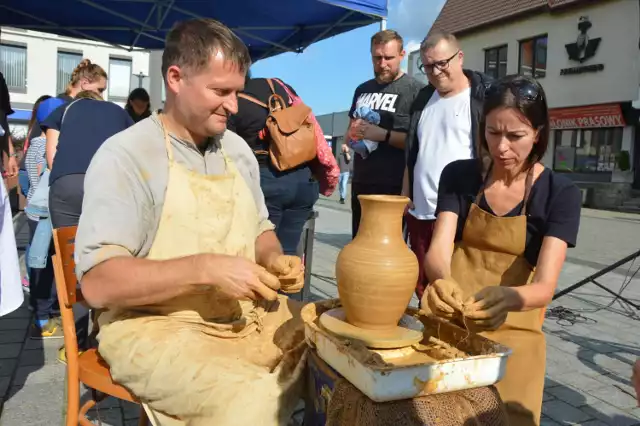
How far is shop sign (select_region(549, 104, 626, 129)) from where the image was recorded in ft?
55.4

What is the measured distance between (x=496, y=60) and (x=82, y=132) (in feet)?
67.8

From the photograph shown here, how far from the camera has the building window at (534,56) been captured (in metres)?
19.4

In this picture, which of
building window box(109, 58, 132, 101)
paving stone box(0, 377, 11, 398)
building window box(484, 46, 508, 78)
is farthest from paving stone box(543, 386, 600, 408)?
building window box(109, 58, 132, 101)

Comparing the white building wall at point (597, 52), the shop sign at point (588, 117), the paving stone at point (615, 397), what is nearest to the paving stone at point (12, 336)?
the paving stone at point (615, 397)

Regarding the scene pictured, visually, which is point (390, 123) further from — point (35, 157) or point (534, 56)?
point (534, 56)

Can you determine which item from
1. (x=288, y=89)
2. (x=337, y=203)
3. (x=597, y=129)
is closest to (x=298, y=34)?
(x=288, y=89)

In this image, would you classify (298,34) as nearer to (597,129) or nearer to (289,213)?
(289,213)

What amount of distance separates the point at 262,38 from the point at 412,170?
12.7ft

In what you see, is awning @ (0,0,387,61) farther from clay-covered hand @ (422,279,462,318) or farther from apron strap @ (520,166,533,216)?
clay-covered hand @ (422,279,462,318)

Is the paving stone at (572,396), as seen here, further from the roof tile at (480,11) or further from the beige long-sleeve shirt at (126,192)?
the roof tile at (480,11)

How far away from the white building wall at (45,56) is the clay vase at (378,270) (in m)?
24.2

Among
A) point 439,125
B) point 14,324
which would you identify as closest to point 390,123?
point 439,125

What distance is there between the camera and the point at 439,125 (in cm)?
321

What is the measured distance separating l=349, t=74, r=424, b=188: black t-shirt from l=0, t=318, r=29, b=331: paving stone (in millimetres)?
2699
